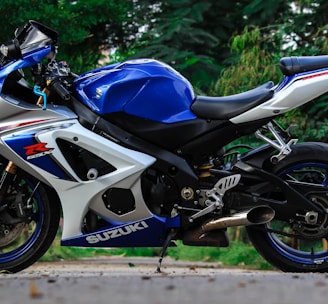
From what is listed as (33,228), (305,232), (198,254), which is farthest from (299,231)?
(198,254)

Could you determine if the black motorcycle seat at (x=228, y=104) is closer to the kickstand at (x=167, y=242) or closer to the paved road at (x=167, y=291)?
the kickstand at (x=167, y=242)

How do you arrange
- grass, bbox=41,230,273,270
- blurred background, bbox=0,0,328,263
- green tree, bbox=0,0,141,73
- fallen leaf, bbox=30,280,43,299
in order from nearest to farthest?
1. fallen leaf, bbox=30,280,43,299
2. green tree, bbox=0,0,141,73
3. blurred background, bbox=0,0,328,263
4. grass, bbox=41,230,273,270

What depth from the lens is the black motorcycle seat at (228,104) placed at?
5277 millimetres

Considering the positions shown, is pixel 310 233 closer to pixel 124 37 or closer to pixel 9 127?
pixel 9 127

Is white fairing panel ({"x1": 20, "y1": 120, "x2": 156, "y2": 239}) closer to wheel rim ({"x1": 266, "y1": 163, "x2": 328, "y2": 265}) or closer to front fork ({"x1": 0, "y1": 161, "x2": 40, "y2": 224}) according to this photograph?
front fork ({"x1": 0, "y1": 161, "x2": 40, "y2": 224})

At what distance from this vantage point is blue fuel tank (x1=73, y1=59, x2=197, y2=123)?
5.27 m

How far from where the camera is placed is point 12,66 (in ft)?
17.7

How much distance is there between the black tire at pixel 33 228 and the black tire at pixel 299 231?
4.85 ft

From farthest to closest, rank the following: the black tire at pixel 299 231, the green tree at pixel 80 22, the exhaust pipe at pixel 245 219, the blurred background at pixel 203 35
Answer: the blurred background at pixel 203 35 → the green tree at pixel 80 22 → the black tire at pixel 299 231 → the exhaust pipe at pixel 245 219

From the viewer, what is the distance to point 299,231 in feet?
17.6

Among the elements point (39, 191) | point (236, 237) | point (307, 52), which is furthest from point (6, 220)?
point (236, 237)

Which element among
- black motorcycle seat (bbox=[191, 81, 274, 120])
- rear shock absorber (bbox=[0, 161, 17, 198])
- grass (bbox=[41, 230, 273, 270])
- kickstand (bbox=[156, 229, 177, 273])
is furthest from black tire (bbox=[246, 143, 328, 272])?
grass (bbox=[41, 230, 273, 270])

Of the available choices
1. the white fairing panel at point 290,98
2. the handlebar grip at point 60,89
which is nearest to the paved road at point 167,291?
the white fairing panel at point 290,98

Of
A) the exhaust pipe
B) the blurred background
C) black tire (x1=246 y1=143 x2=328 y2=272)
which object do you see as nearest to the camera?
the exhaust pipe
